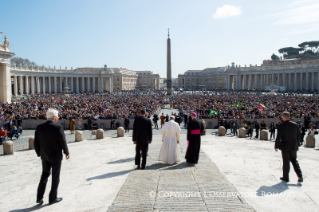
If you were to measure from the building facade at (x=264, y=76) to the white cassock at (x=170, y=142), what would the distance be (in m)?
68.4

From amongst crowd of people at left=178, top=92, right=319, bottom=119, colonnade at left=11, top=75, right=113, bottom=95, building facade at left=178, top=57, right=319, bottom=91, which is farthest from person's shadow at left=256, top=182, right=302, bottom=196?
colonnade at left=11, top=75, right=113, bottom=95

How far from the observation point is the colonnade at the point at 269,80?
76562 mm

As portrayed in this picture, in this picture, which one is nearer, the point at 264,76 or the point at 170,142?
the point at 170,142

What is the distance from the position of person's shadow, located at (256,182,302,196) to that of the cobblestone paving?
498mm

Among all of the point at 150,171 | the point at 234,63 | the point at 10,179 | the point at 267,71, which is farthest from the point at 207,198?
the point at 234,63

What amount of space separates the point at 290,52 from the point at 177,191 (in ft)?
387

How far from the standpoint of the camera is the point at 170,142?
6684 millimetres

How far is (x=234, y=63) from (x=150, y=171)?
100 meters

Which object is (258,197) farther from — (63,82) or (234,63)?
(234,63)

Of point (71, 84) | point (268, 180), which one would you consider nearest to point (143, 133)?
point (268, 180)

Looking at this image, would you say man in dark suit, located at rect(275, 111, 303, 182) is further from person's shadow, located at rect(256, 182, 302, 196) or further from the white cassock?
the white cassock

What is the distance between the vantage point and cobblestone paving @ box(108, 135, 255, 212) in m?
4.03

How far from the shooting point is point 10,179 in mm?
6379

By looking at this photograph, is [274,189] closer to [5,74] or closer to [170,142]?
[170,142]
